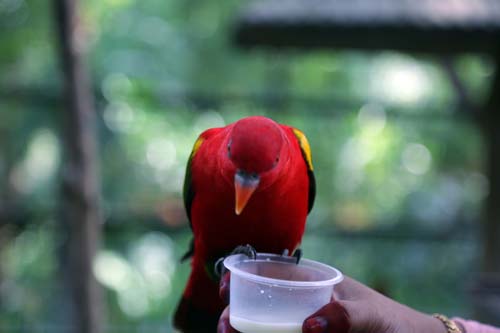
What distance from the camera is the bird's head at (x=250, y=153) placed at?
1751 millimetres

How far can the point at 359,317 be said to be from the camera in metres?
1.48

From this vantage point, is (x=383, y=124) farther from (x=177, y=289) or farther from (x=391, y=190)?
(x=177, y=289)

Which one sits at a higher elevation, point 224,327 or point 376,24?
point 376,24

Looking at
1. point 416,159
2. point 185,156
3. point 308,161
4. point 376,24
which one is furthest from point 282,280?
point 416,159

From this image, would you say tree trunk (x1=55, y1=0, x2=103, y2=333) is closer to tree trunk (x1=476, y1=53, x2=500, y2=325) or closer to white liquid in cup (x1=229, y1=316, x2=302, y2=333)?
white liquid in cup (x1=229, y1=316, x2=302, y2=333)

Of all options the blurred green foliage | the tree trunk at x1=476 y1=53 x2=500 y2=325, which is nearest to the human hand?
the tree trunk at x1=476 y1=53 x2=500 y2=325

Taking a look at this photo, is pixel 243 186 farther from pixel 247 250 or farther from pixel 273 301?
pixel 273 301

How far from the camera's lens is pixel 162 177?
17.5 feet

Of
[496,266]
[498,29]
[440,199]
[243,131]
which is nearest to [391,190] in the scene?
[440,199]

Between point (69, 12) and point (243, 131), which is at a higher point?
point (69, 12)

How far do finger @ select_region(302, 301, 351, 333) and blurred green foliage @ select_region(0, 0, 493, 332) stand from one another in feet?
10.3

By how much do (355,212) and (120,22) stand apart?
3044 mm

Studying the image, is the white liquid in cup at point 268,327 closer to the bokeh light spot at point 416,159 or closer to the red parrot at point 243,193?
the red parrot at point 243,193

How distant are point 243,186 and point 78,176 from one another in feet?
4.94
